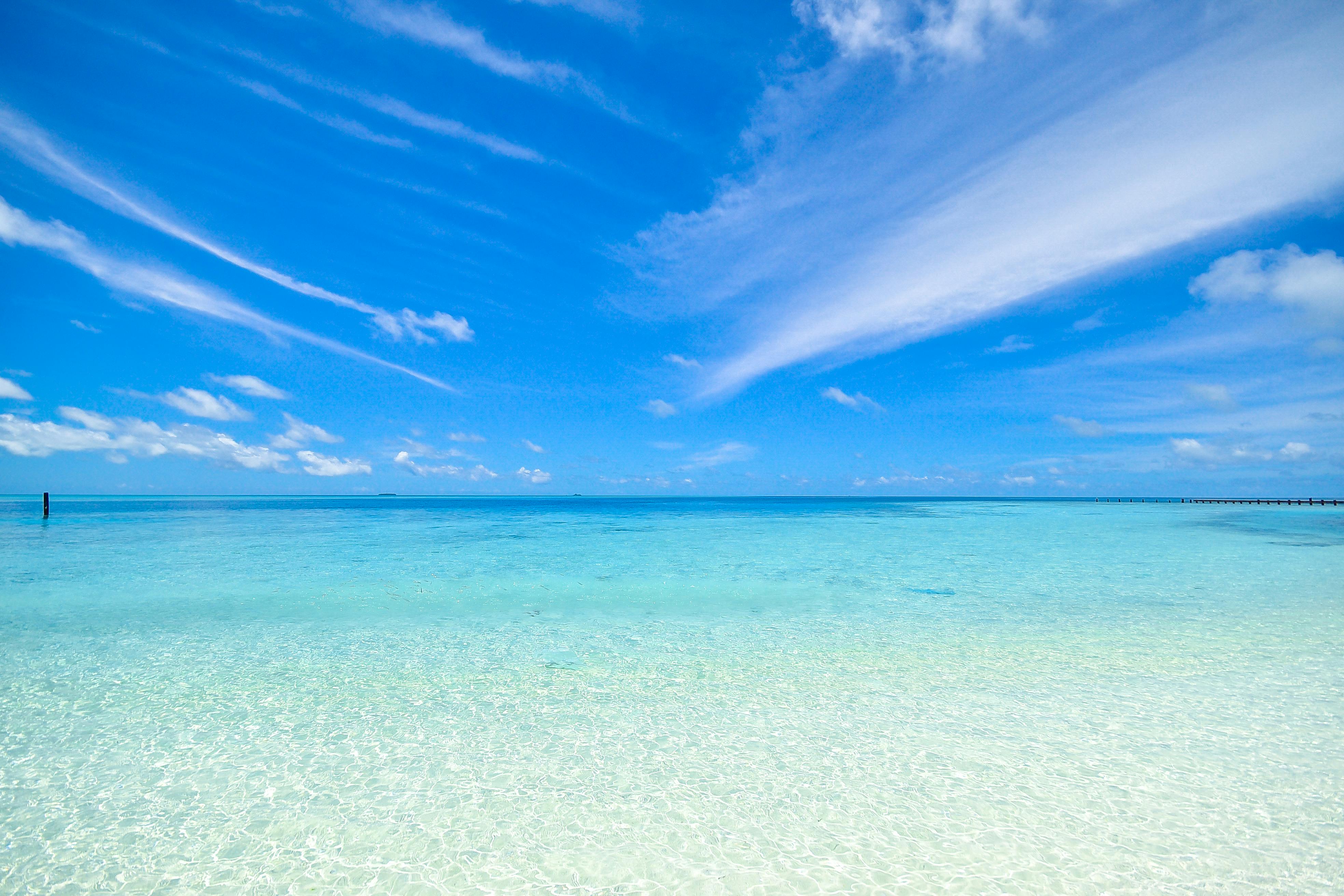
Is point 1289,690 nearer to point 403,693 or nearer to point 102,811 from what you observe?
point 403,693

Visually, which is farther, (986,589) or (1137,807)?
(986,589)

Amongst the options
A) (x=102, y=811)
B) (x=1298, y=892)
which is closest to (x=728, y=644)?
(x=1298, y=892)

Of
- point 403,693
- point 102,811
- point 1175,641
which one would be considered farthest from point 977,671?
point 102,811

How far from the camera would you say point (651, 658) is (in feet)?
26.3

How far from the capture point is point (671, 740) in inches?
213

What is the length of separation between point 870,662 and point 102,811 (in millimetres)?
7580

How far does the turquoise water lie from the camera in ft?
12.0

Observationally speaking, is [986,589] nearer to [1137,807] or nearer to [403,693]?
[1137,807]

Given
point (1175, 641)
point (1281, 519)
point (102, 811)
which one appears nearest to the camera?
point (102, 811)

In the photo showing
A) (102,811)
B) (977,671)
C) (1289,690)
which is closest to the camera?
(102,811)

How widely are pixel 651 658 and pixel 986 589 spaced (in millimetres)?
9397

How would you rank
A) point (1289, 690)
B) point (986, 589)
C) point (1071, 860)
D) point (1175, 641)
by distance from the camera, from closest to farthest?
point (1071, 860)
point (1289, 690)
point (1175, 641)
point (986, 589)

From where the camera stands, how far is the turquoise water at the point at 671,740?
12.0ft

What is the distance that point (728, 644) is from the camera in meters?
8.77
